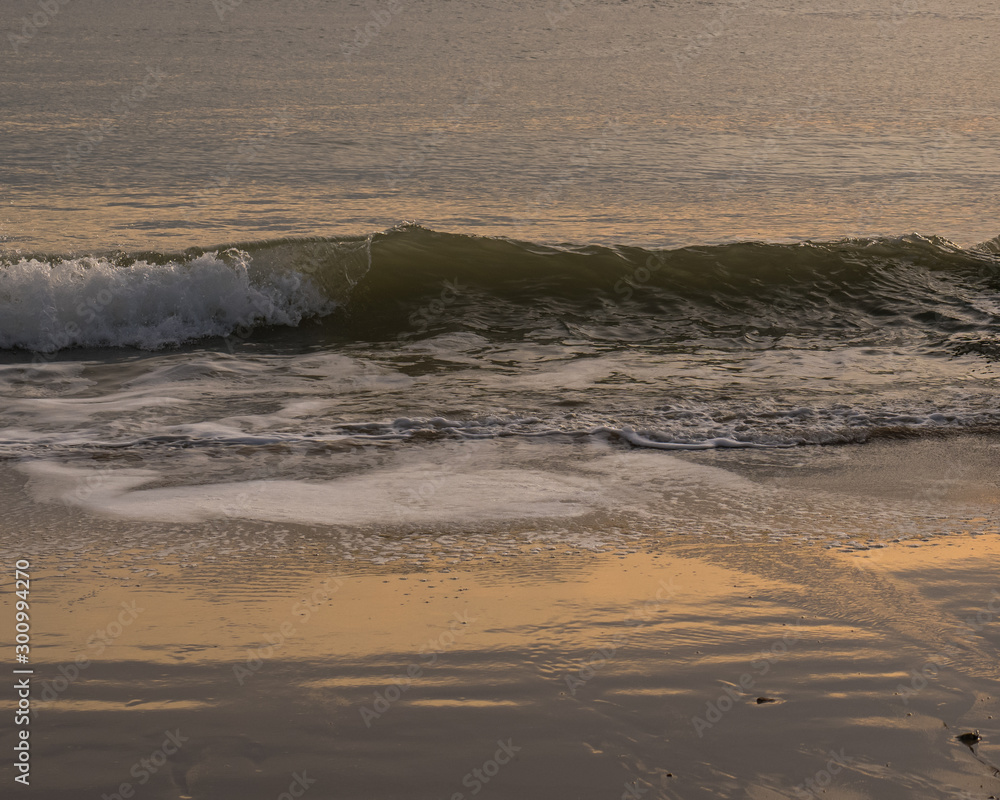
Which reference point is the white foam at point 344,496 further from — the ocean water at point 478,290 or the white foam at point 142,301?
the white foam at point 142,301

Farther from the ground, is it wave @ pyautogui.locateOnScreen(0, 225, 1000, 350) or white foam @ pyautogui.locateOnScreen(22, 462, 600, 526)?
wave @ pyautogui.locateOnScreen(0, 225, 1000, 350)

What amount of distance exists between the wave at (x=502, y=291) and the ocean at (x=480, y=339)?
46mm

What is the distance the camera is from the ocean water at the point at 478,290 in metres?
5.71

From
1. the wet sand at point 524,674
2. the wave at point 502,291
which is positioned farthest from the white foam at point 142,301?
the wet sand at point 524,674

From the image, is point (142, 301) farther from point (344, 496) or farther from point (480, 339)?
point (344, 496)

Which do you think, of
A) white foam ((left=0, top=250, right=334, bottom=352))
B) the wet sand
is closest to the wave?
white foam ((left=0, top=250, right=334, bottom=352))

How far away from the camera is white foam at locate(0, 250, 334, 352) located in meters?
9.60

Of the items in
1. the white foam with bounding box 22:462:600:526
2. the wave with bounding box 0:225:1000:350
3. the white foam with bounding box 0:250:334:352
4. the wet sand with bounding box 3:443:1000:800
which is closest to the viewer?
the wet sand with bounding box 3:443:1000:800

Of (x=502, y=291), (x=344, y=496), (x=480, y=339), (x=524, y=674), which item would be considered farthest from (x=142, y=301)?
(x=524, y=674)

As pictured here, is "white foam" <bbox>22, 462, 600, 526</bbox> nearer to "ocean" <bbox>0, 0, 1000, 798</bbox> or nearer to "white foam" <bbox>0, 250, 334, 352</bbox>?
"ocean" <bbox>0, 0, 1000, 798</bbox>

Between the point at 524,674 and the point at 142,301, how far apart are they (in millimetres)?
8155

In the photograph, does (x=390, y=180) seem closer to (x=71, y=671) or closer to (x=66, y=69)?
(x=71, y=671)

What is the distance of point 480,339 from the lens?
31.2 ft

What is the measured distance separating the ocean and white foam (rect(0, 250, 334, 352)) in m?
0.04
